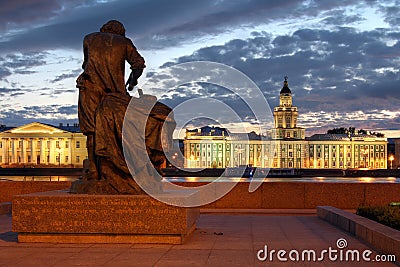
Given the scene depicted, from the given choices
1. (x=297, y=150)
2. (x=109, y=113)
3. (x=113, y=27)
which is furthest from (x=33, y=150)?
(x=109, y=113)

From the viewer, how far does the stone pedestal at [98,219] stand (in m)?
7.60

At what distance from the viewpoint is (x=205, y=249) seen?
7305 mm

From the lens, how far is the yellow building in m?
114

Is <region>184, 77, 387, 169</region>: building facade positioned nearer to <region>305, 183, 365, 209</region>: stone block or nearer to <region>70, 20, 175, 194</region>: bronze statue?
<region>305, 183, 365, 209</region>: stone block

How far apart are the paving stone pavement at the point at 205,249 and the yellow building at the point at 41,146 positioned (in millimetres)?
105497

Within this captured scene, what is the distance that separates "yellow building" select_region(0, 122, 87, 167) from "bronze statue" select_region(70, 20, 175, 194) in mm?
105724

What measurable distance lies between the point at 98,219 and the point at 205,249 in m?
1.40

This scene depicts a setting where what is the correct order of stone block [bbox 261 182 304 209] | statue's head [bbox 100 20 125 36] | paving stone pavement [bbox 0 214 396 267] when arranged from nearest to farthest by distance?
paving stone pavement [bbox 0 214 396 267], statue's head [bbox 100 20 125 36], stone block [bbox 261 182 304 209]

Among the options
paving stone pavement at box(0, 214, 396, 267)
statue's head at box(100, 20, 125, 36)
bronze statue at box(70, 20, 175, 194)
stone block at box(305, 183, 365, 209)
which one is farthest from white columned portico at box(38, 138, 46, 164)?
bronze statue at box(70, 20, 175, 194)

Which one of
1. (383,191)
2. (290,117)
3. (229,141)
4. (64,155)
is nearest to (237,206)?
(383,191)

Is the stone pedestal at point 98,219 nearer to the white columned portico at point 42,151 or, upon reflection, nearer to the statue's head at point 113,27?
the statue's head at point 113,27

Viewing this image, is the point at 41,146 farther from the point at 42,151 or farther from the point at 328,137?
the point at 328,137

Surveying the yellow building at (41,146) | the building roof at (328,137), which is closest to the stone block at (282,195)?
the yellow building at (41,146)

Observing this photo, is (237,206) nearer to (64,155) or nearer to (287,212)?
(287,212)
